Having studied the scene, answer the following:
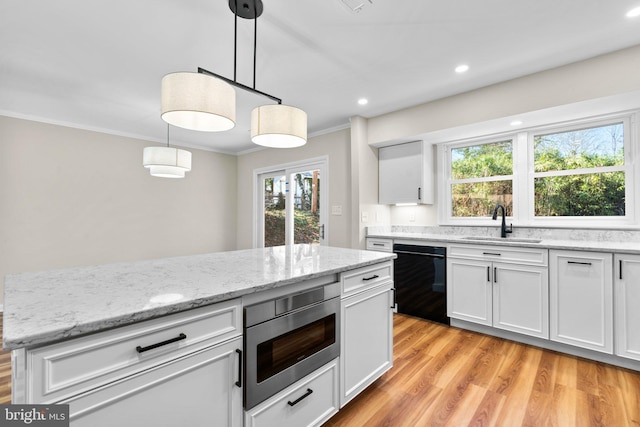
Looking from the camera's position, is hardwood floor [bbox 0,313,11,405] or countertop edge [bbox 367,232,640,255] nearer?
hardwood floor [bbox 0,313,11,405]

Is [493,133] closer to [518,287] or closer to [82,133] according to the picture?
[518,287]

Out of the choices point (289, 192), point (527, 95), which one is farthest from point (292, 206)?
point (527, 95)

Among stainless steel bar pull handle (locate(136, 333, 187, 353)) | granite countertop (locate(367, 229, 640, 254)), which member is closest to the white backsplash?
granite countertop (locate(367, 229, 640, 254))

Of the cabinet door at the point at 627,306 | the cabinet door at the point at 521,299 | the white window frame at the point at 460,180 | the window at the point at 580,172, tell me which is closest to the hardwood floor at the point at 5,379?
the cabinet door at the point at 521,299

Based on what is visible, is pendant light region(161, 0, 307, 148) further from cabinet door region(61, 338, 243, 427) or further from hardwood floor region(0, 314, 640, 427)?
hardwood floor region(0, 314, 640, 427)

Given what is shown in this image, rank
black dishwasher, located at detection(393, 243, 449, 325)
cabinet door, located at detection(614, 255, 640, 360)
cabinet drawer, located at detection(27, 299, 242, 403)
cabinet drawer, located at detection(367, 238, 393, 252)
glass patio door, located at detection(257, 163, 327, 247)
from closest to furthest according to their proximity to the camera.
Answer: cabinet drawer, located at detection(27, 299, 242, 403) → cabinet door, located at detection(614, 255, 640, 360) → black dishwasher, located at detection(393, 243, 449, 325) → cabinet drawer, located at detection(367, 238, 393, 252) → glass patio door, located at detection(257, 163, 327, 247)

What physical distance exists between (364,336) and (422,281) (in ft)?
5.49

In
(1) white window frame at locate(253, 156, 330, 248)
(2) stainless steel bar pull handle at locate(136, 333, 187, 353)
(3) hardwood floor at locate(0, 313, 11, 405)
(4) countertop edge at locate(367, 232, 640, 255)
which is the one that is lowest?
(3) hardwood floor at locate(0, 313, 11, 405)

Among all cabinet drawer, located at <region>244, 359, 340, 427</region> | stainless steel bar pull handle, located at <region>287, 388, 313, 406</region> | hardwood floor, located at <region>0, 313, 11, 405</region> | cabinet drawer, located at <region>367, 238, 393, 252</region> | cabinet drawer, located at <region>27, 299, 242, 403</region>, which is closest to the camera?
cabinet drawer, located at <region>27, 299, 242, 403</region>

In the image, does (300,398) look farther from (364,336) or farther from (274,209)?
(274,209)

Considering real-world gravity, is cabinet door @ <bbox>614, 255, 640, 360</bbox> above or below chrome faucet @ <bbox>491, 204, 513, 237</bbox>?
below

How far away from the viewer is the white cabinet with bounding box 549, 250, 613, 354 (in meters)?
2.27

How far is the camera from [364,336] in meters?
1.84

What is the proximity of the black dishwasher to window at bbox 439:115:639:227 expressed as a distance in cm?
80
